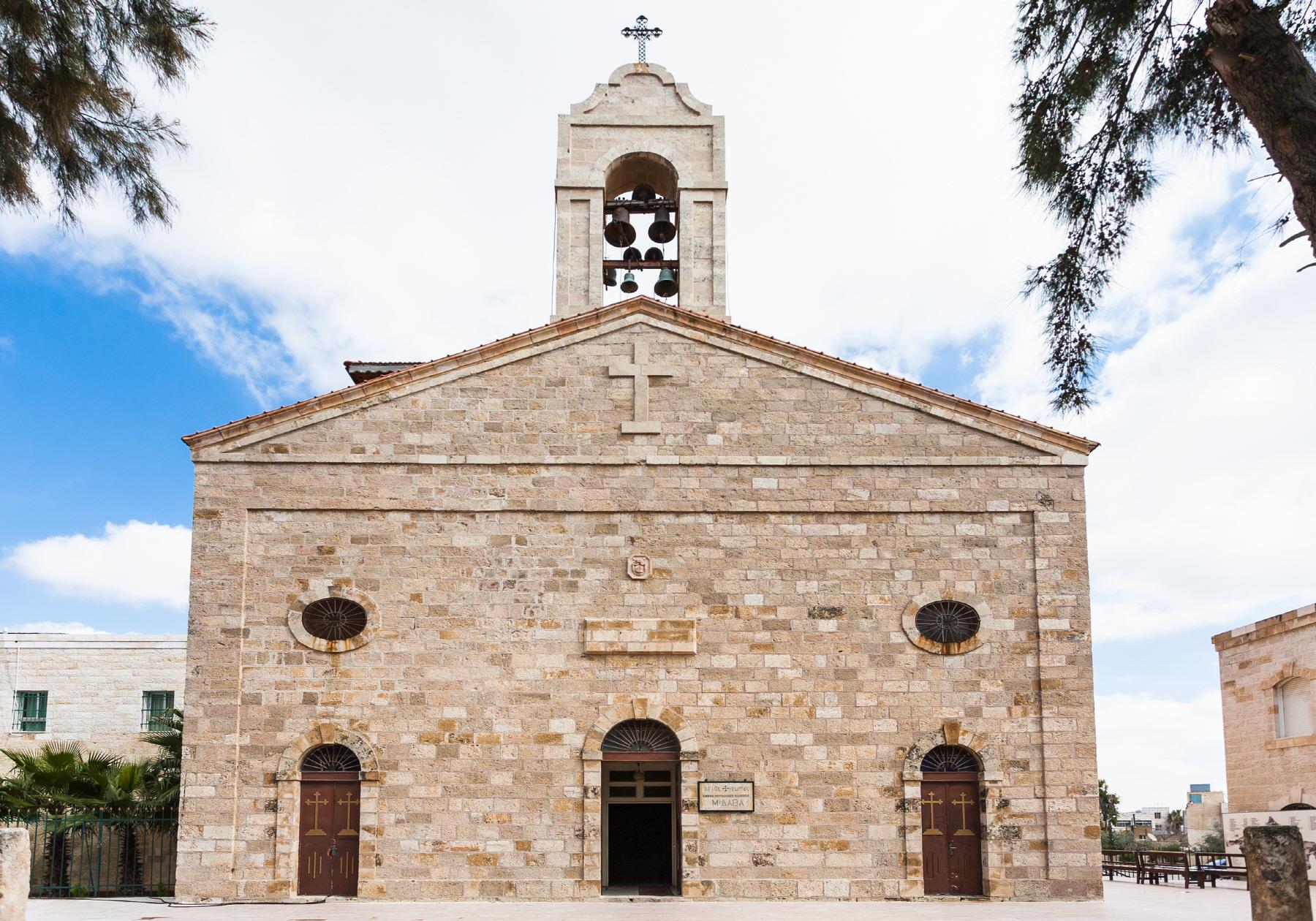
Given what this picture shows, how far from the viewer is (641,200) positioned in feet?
67.6

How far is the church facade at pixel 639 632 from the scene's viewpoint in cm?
1677

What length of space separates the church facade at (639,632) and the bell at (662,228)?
2424 millimetres

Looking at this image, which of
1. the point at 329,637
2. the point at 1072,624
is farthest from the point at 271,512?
the point at 1072,624

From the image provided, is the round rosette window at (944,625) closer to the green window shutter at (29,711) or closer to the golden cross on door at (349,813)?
the golden cross on door at (349,813)

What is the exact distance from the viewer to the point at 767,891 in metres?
16.6

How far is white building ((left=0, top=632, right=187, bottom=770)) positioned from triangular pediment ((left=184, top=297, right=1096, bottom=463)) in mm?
12242

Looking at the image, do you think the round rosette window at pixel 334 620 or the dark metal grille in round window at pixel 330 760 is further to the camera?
the round rosette window at pixel 334 620

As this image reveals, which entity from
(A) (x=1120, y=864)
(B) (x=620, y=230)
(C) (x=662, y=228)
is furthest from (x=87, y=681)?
(A) (x=1120, y=864)

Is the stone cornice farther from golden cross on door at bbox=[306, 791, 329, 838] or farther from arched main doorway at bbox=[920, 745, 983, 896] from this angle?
golden cross on door at bbox=[306, 791, 329, 838]

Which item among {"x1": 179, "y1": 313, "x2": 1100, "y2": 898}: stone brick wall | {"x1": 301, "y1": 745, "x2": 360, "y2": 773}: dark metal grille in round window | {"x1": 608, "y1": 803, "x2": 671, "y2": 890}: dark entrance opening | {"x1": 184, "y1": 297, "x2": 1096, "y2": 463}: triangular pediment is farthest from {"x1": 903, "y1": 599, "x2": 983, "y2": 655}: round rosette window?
{"x1": 301, "y1": 745, "x2": 360, "y2": 773}: dark metal grille in round window

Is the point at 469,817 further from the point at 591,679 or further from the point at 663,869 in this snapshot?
the point at 663,869

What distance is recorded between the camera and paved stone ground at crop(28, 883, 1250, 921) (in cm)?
1471

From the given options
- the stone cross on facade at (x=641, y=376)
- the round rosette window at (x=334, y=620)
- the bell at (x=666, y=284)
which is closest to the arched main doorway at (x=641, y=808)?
the round rosette window at (x=334, y=620)

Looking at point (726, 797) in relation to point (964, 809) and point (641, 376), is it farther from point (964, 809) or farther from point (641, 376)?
point (641, 376)
